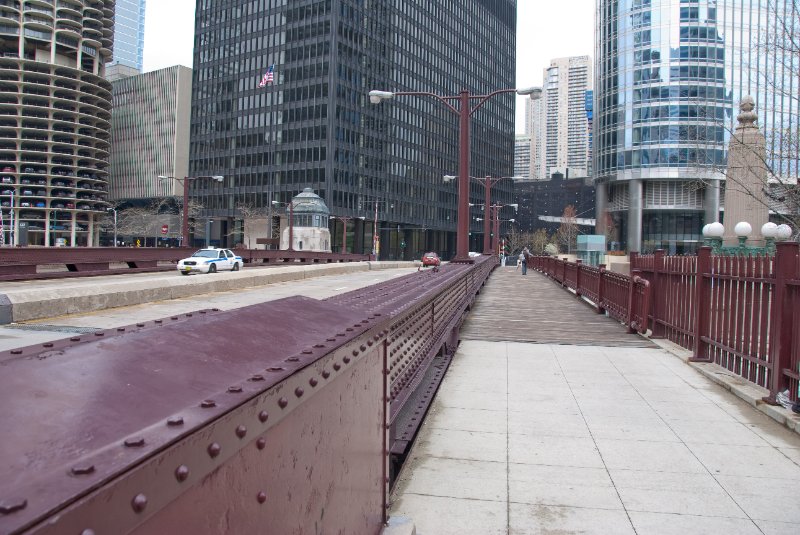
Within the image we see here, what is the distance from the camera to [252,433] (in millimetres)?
1718

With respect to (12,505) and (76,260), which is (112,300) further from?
(12,505)

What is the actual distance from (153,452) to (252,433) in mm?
459

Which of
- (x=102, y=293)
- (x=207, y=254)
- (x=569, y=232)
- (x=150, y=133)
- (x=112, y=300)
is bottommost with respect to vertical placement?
(x=112, y=300)

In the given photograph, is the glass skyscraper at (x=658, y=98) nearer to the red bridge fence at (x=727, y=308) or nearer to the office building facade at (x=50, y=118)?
the red bridge fence at (x=727, y=308)

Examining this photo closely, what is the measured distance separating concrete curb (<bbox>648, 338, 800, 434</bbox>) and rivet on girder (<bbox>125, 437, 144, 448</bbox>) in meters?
6.47

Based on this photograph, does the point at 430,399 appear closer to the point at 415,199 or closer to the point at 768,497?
the point at 768,497

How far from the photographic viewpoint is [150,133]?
404 ft

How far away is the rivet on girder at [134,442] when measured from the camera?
4.25 feet

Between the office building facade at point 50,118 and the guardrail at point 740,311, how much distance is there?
353 feet

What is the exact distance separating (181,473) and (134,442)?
13cm

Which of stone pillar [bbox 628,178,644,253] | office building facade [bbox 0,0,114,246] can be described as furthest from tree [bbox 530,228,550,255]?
office building facade [bbox 0,0,114,246]

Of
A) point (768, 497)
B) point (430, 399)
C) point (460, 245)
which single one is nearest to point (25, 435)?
point (768, 497)

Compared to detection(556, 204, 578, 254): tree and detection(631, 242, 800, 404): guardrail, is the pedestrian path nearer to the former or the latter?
detection(631, 242, 800, 404): guardrail

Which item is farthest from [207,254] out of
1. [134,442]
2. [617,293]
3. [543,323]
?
[134,442]
